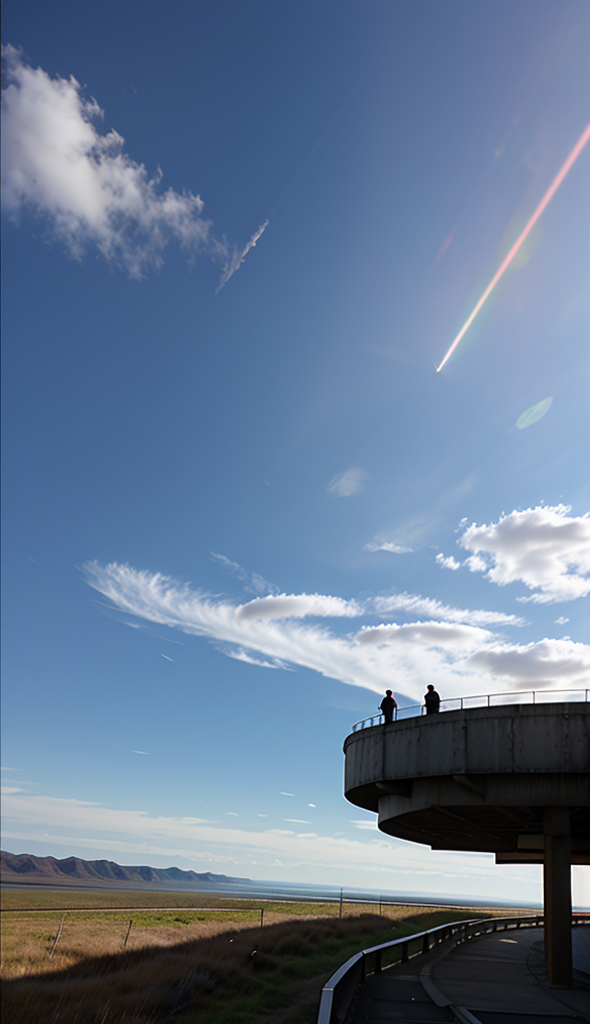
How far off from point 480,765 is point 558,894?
4.29 metres

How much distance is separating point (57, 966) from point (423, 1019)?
6963 millimetres

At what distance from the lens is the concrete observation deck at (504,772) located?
2000 cm

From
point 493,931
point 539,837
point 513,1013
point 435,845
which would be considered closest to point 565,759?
point 513,1013

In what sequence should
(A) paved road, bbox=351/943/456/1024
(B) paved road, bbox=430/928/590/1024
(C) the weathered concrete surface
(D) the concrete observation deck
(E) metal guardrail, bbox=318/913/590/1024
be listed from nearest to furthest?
1. (E) metal guardrail, bbox=318/913/590/1024
2. (A) paved road, bbox=351/943/456/1024
3. (B) paved road, bbox=430/928/590/1024
4. (D) the concrete observation deck
5. (C) the weathered concrete surface

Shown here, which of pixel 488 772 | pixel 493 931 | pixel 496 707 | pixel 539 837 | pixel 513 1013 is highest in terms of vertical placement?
pixel 496 707

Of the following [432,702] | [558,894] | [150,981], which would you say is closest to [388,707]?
[432,702]

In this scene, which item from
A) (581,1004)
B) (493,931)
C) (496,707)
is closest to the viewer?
(581,1004)

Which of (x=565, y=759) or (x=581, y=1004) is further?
(x=565, y=759)

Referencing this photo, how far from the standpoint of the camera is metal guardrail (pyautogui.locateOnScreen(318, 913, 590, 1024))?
9.94m

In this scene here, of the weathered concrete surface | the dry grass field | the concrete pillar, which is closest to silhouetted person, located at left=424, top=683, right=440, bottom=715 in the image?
the weathered concrete surface

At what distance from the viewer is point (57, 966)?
1273 centimetres

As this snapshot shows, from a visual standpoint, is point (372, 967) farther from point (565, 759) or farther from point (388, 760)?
point (565, 759)

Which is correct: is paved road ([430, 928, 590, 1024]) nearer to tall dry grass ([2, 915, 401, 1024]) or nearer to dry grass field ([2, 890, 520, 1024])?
dry grass field ([2, 890, 520, 1024])

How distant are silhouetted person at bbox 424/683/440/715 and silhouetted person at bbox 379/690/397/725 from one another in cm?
166
